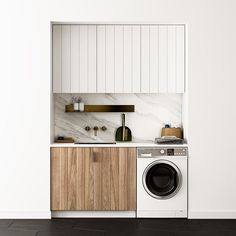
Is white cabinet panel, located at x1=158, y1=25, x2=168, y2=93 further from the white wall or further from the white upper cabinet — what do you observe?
the white wall

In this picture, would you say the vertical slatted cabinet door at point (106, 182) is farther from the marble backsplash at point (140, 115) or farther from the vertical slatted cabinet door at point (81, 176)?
Answer: the marble backsplash at point (140, 115)

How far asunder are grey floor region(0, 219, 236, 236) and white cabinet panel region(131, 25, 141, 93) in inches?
59.2

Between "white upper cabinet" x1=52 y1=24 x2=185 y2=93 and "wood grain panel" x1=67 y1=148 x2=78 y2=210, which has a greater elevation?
"white upper cabinet" x1=52 y1=24 x2=185 y2=93

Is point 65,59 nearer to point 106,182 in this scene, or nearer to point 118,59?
point 118,59

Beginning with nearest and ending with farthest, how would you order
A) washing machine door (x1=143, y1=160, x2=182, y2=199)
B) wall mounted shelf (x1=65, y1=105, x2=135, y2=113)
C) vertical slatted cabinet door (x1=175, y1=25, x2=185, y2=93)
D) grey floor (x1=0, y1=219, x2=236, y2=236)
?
grey floor (x1=0, y1=219, x2=236, y2=236) < washing machine door (x1=143, y1=160, x2=182, y2=199) < vertical slatted cabinet door (x1=175, y1=25, x2=185, y2=93) < wall mounted shelf (x1=65, y1=105, x2=135, y2=113)

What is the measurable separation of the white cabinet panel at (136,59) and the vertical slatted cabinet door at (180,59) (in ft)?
1.45

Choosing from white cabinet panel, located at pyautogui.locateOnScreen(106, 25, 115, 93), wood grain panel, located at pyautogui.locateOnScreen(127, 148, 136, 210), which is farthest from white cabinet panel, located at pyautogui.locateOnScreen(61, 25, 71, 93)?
wood grain panel, located at pyautogui.locateOnScreen(127, 148, 136, 210)

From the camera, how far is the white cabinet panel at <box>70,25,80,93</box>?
4996 millimetres

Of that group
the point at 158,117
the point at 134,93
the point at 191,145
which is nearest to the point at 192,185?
the point at 191,145

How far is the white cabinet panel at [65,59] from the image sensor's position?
4.98m

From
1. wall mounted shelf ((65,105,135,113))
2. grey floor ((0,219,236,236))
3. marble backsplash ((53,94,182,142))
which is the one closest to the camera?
grey floor ((0,219,236,236))

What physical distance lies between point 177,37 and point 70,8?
1.24 m

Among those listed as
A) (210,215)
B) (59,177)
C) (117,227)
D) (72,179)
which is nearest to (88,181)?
(72,179)

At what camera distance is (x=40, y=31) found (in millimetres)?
4750
